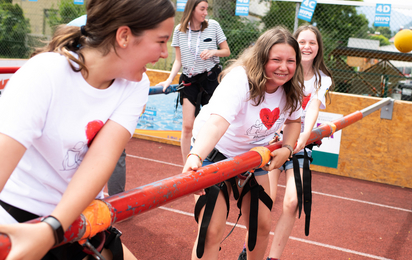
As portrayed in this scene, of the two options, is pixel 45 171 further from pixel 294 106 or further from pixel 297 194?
pixel 297 194

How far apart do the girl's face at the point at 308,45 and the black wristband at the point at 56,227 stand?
2697 mm

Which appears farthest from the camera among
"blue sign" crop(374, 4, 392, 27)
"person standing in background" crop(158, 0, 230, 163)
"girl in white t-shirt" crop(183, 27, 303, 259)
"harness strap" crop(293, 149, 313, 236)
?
"blue sign" crop(374, 4, 392, 27)

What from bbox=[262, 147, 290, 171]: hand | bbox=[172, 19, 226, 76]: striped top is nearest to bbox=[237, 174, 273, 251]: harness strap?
bbox=[262, 147, 290, 171]: hand

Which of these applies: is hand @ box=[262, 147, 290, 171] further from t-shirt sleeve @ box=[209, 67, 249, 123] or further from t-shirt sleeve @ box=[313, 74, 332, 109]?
t-shirt sleeve @ box=[313, 74, 332, 109]

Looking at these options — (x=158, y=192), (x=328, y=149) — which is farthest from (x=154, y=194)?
(x=328, y=149)

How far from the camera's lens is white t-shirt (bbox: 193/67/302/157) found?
6.70 feet

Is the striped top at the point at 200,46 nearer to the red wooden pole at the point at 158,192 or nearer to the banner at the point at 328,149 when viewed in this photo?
the banner at the point at 328,149

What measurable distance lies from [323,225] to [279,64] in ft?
8.82

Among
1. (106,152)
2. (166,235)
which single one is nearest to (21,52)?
(166,235)

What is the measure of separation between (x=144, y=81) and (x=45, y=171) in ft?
1.58

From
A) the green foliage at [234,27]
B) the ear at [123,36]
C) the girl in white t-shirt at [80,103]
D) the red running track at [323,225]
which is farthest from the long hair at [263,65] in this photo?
the green foliage at [234,27]

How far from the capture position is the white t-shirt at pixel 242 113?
2.04 meters

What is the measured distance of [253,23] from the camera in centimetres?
1152

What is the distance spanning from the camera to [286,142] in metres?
2.42
